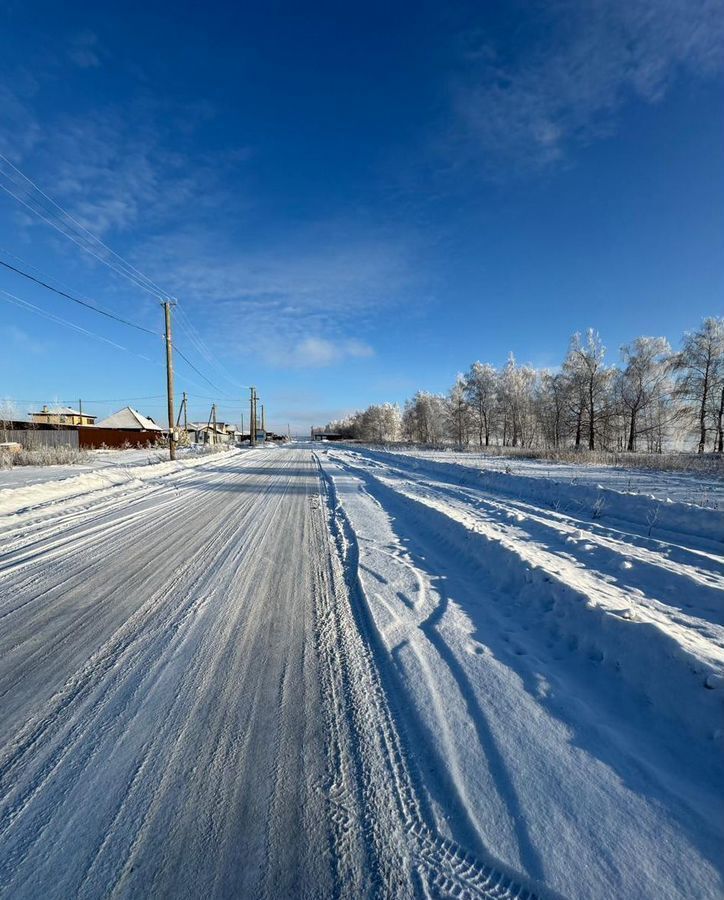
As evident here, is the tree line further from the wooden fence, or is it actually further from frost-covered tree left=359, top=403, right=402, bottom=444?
the wooden fence

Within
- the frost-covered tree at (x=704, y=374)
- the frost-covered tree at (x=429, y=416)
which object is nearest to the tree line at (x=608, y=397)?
the frost-covered tree at (x=704, y=374)

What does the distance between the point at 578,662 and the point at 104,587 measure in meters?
4.92

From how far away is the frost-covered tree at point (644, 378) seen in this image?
37.9m

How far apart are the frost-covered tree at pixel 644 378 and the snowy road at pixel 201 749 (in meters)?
42.8

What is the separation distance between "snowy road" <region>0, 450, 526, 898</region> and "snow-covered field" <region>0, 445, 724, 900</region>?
0.01 metres

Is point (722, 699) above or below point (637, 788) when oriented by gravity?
above

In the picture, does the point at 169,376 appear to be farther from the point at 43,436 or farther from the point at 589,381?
the point at 589,381

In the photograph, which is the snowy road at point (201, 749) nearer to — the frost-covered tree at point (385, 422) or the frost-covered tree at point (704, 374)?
the frost-covered tree at point (704, 374)

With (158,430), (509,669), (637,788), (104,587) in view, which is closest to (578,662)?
(509,669)

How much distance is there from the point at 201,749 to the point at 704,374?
4448cm

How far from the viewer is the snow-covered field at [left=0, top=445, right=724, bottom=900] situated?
1.64m

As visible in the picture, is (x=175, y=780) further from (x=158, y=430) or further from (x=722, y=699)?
(x=158, y=430)

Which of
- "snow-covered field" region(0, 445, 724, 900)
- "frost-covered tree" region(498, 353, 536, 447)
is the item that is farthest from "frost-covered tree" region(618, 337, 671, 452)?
"snow-covered field" region(0, 445, 724, 900)

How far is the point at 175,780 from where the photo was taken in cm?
203
